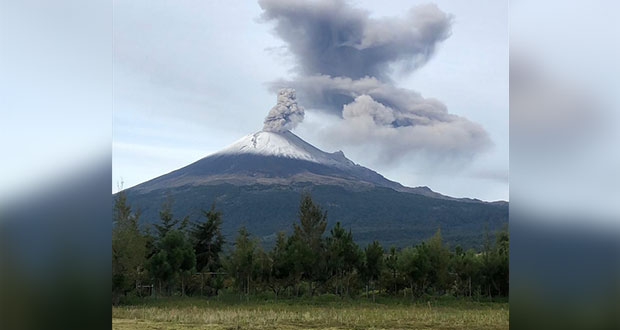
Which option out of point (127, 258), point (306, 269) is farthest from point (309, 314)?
point (127, 258)

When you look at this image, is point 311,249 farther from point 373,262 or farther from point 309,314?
point 309,314

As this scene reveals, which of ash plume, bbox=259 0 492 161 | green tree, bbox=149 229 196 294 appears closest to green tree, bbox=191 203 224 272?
green tree, bbox=149 229 196 294

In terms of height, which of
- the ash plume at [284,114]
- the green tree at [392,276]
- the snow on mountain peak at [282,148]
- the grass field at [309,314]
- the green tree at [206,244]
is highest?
the ash plume at [284,114]

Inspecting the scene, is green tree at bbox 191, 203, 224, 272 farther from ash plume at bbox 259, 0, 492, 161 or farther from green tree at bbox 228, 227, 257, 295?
ash plume at bbox 259, 0, 492, 161

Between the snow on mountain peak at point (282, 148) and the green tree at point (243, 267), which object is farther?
the snow on mountain peak at point (282, 148)

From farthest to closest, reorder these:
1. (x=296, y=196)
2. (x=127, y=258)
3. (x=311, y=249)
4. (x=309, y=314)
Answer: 1. (x=296, y=196)
2. (x=311, y=249)
3. (x=127, y=258)
4. (x=309, y=314)

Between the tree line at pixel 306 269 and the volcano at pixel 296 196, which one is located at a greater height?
the volcano at pixel 296 196

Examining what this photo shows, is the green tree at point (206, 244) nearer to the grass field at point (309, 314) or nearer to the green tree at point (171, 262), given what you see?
the green tree at point (171, 262)

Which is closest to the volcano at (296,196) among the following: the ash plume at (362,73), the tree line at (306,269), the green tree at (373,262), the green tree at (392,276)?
the ash plume at (362,73)
